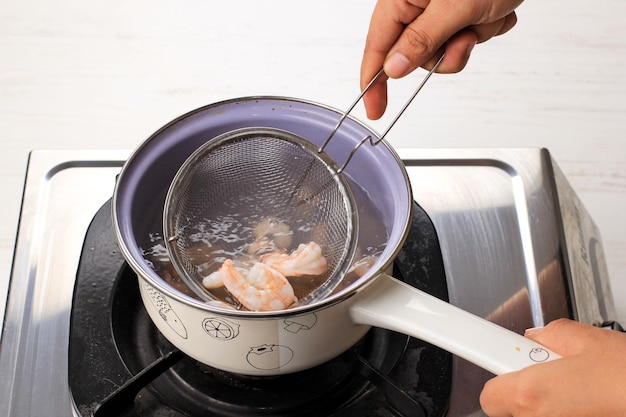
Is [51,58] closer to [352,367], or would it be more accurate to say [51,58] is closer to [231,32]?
[231,32]

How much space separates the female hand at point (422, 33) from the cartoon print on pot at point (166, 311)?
317mm

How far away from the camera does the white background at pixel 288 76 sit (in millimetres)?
1189

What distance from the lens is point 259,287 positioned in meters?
0.68

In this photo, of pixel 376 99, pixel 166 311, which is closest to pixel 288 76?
pixel 376 99

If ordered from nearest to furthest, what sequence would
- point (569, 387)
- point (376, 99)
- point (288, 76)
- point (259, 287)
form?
point (569, 387), point (259, 287), point (376, 99), point (288, 76)

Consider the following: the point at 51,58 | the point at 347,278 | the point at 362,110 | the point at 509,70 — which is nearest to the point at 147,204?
the point at 347,278

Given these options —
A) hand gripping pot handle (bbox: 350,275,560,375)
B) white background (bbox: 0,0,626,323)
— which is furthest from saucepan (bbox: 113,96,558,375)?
white background (bbox: 0,0,626,323)

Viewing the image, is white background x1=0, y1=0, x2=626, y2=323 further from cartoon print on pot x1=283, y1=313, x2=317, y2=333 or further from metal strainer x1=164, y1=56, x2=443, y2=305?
cartoon print on pot x1=283, y1=313, x2=317, y2=333

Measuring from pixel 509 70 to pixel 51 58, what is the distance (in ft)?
2.67

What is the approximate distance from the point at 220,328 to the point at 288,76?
76cm

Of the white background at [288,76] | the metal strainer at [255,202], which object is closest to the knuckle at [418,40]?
the metal strainer at [255,202]

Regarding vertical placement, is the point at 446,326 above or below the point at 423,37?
below

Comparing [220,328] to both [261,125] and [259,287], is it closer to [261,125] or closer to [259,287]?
[259,287]

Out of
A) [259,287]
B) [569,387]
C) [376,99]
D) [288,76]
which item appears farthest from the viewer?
[288,76]
